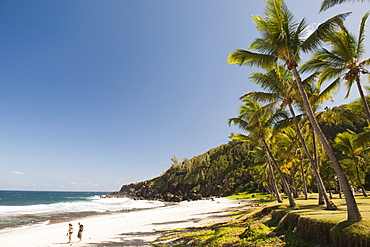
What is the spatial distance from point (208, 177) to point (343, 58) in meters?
72.0

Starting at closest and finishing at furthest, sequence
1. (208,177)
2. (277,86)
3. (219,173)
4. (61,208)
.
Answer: (277,86)
(61,208)
(219,173)
(208,177)

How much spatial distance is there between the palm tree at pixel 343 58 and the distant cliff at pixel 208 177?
57410 millimetres

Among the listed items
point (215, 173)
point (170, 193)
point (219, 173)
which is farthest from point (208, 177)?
point (170, 193)

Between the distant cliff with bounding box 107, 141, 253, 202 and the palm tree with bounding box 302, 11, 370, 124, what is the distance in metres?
57.4

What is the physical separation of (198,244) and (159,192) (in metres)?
78.0

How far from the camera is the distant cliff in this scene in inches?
2662

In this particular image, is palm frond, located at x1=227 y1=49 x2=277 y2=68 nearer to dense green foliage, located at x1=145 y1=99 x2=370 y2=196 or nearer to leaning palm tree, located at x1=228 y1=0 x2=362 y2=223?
leaning palm tree, located at x1=228 y1=0 x2=362 y2=223

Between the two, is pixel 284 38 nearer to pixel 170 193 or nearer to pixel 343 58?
pixel 343 58

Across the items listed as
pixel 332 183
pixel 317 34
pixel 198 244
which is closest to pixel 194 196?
pixel 332 183

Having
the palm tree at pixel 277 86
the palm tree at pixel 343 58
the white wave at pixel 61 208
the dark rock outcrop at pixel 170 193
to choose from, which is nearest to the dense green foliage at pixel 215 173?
the dark rock outcrop at pixel 170 193

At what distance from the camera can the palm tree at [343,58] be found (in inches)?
→ 344

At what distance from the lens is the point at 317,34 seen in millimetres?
8258

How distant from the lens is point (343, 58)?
8.95 meters

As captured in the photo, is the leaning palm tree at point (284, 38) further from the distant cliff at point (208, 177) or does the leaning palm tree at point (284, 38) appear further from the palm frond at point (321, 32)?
the distant cliff at point (208, 177)
